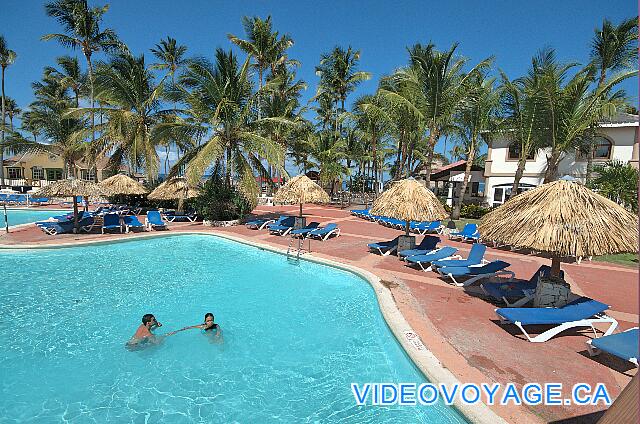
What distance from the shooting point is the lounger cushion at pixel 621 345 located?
422cm

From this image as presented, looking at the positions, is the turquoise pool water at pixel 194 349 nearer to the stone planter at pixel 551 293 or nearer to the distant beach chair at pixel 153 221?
the stone planter at pixel 551 293

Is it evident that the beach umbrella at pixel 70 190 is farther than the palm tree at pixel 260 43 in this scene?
No

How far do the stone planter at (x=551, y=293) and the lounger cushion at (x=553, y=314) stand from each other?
31cm

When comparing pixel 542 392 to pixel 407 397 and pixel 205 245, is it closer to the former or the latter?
pixel 407 397

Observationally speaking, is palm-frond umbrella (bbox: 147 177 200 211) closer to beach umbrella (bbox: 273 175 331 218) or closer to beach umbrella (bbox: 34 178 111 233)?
beach umbrella (bbox: 34 178 111 233)

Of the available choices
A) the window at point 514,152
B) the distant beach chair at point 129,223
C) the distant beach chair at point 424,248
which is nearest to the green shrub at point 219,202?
the distant beach chair at point 129,223

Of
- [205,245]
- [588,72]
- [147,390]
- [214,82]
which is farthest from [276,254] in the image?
[588,72]

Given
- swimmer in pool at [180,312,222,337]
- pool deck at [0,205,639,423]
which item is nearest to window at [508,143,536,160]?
pool deck at [0,205,639,423]

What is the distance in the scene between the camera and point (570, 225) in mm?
5863

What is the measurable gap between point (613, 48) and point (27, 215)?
39685 mm

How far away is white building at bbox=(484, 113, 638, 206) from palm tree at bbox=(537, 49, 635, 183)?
159 inches

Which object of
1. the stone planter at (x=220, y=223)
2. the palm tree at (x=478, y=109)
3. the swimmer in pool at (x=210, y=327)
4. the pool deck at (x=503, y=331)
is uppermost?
the palm tree at (x=478, y=109)

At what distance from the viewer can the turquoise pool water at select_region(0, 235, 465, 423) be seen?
4.27m

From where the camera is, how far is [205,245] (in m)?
13.3
